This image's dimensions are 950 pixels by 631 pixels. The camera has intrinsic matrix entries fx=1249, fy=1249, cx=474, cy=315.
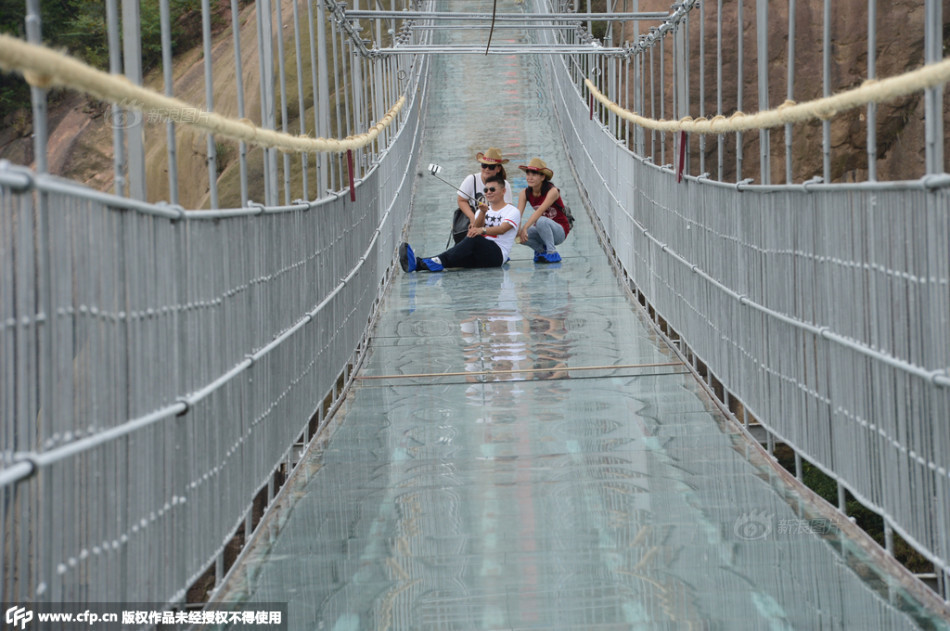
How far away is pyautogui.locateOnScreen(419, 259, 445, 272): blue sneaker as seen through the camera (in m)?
13.3

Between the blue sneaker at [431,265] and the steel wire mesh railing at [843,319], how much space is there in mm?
5635

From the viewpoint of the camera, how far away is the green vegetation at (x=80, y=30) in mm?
12447

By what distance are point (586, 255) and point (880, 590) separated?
1031 cm

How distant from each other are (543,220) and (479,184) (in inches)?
32.4

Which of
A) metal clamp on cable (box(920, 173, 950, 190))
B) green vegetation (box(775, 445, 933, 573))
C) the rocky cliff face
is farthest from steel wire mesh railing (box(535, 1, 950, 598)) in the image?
the rocky cliff face

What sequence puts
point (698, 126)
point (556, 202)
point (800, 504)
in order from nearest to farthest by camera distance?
point (800, 504), point (698, 126), point (556, 202)

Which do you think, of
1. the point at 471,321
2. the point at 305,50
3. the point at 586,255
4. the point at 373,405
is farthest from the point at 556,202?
the point at 305,50

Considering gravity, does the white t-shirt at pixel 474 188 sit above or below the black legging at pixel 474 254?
above

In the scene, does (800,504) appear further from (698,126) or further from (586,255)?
(586,255)

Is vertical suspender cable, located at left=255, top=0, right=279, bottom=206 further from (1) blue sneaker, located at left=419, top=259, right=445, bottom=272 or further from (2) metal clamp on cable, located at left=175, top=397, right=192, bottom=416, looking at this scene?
(1) blue sneaker, located at left=419, top=259, right=445, bottom=272

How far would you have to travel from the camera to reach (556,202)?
45.9ft
